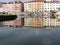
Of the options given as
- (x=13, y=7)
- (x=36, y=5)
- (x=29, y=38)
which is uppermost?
(x=36, y=5)

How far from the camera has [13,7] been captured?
12258mm

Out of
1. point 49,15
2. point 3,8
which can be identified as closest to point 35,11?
point 49,15

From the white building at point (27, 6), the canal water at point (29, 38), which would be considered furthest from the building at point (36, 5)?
the canal water at point (29, 38)

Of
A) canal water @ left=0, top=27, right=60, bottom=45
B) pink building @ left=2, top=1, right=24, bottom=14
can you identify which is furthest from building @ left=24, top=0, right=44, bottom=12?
canal water @ left=0, top=27, right=60, bottom=45

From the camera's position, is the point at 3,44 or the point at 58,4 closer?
the point at 3,44

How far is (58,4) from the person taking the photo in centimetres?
1187

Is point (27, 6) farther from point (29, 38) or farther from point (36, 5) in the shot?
point (29, 38)

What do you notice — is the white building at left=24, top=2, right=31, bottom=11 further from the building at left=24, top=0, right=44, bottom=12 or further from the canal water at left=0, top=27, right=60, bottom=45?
the canal water at left=0, top=27, right=60, bottom=45

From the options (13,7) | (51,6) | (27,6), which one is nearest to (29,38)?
(51,6)

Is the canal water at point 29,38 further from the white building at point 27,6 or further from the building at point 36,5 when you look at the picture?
the white building at point 27,6

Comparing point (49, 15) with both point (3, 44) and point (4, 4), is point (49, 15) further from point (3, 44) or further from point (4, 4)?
point (3, 44)

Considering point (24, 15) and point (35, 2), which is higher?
point (35, 2)

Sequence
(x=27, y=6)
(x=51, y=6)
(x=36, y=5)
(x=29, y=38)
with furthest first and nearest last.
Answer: (x=27, y=6) < (x=51, y=6) < (x=36, y=5) < (x=29, y=38)

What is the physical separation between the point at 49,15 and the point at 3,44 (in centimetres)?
834
